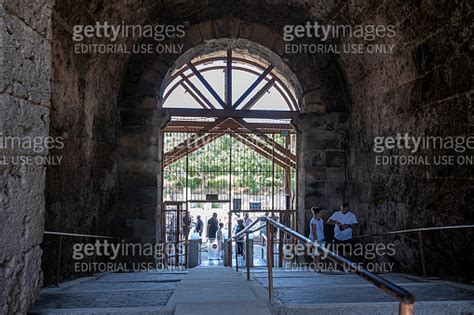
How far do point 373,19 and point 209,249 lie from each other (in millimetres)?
7638

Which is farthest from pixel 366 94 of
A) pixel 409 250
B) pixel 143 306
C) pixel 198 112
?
pixel 143 306

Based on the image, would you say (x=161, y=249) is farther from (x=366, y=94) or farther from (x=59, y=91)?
(x=366, y=94)

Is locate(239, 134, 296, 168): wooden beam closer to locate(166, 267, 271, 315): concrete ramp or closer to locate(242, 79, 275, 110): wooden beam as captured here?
locate(242, 79, 275, 110): wooden beam

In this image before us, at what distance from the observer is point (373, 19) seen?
220 inches

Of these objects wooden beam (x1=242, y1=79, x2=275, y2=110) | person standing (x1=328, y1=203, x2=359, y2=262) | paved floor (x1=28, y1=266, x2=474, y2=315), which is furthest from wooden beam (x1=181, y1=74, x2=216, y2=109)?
paved floor (x1=28, y1=266, x2=474, y2=315)

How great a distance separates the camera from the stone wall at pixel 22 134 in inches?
86.3

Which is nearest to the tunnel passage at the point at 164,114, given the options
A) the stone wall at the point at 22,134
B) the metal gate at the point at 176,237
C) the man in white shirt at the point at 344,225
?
the stone wall at the point at 22,134

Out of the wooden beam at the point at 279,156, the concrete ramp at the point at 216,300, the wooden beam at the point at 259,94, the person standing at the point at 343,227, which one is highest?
the wooden beam at the point at 259,94

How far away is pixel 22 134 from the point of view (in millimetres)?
2395

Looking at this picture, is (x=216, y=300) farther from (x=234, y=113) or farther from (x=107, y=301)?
(x=234, y=113)

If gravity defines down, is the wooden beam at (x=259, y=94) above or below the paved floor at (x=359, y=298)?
above

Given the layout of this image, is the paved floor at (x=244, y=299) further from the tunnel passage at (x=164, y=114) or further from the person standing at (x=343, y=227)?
the person standing at (x=343, y=227)

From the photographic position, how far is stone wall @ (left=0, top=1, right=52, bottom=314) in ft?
7.19

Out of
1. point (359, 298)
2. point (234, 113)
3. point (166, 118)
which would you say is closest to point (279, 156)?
point (234, 113)
